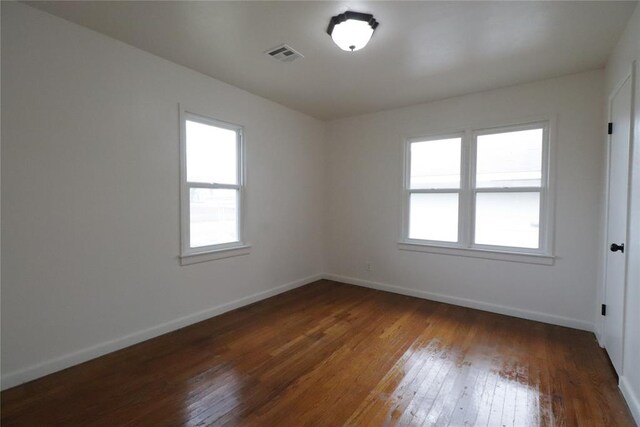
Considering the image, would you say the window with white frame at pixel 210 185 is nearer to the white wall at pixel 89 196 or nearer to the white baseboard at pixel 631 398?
the white wall at pixel 89 196

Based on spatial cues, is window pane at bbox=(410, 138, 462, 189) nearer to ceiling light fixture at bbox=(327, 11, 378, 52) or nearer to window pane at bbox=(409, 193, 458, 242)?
window pane at bbox=(409, 193, 458, 242)

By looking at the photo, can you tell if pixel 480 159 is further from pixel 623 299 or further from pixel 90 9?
pixel 90 9

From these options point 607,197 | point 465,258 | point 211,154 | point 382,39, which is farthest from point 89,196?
point 607,197

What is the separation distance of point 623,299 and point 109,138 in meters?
4.25

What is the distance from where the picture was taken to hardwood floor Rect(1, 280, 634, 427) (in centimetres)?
183

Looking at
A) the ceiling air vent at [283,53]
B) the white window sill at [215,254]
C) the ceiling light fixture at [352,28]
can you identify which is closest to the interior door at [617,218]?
the ceiling light fixture at [352,28]

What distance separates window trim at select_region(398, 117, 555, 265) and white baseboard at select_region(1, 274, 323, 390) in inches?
97.4

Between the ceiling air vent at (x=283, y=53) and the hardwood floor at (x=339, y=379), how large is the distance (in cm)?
270

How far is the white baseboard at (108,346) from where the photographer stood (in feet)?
6.89

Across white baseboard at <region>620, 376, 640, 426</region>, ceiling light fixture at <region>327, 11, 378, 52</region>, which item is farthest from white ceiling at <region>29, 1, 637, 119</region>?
white baseboard at <region>620, 376, 640, 426</region>

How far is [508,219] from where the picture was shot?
350cm

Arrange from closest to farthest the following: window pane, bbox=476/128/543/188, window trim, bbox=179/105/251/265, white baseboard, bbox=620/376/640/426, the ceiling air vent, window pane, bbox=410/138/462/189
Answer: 1. white baseboard, bbox=620/376/640/426
2. the ceiling air vent
3. window trim, bbox=179/105/251/265
4. window pane, bbox=476/128/543/188
5. window pane, bbox=410/138/462/189

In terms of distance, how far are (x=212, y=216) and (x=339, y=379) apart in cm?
221

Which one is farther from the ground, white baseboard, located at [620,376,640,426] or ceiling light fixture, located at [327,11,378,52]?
ceiling light fixture, located at [327,11,378,52]
